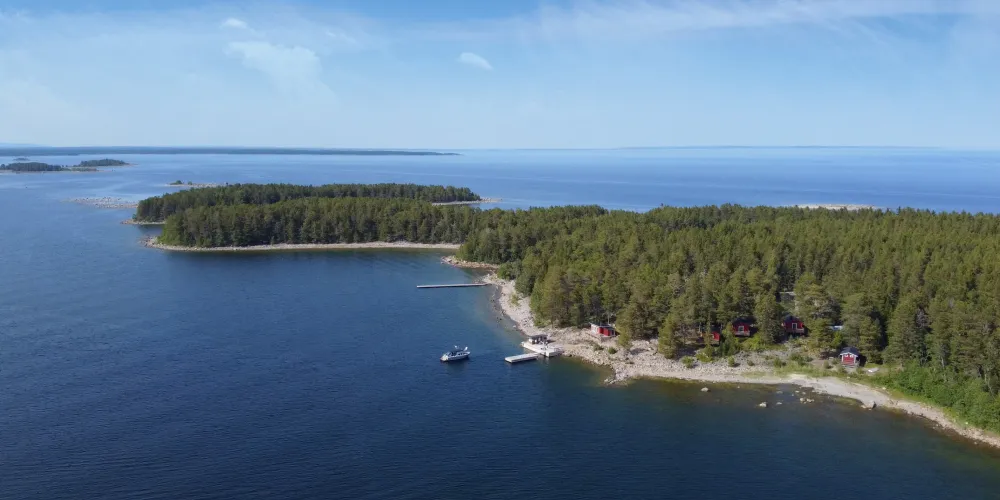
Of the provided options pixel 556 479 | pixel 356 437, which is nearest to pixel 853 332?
pixel 556 479

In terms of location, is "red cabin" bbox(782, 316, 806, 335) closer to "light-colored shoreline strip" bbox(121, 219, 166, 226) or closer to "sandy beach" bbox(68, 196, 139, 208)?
"light-colored shoreline strip" bbox(121, 219, 166, 226)

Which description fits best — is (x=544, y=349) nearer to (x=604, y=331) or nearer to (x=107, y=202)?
(x=604, y=331)

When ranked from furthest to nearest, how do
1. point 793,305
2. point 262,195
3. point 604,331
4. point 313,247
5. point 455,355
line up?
point 262,195
point 313,247
point 793,305
point 604,331
point 455,355

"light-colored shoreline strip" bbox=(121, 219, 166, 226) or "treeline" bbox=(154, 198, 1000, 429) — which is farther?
"light-colored shoreline strip" bbox=(121, 219, 166, 226)

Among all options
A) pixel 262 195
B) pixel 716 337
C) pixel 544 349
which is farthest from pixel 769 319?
pixel 262 195

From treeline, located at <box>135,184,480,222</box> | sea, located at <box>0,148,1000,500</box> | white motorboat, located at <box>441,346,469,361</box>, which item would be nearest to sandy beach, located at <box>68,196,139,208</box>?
treeline, located at <box>135,184,480,222</box>
